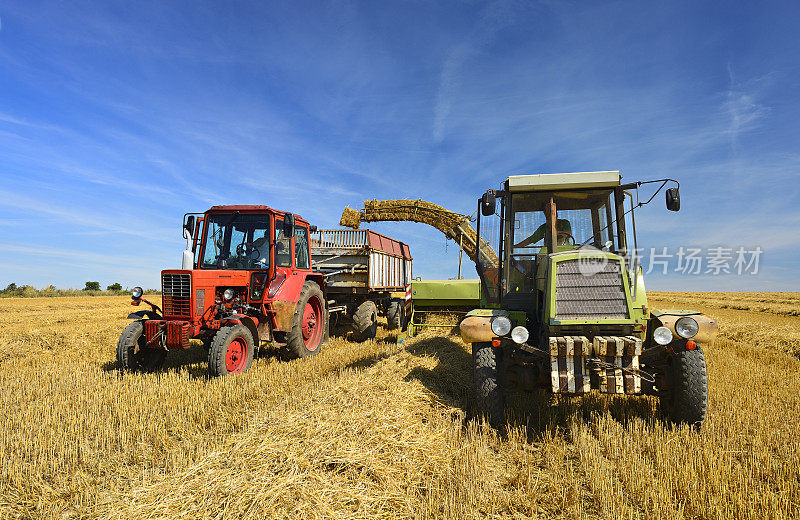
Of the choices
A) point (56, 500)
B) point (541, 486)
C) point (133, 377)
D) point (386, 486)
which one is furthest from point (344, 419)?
point (133, 377)

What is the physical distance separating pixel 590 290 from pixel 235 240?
533 cm

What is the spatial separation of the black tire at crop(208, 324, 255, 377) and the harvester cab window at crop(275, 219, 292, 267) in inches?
50.8

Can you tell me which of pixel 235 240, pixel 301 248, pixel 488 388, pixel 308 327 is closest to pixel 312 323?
pixel 308 327

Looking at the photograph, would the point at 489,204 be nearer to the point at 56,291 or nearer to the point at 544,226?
the point at 544,226

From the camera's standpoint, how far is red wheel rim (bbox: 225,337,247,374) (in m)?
5.70

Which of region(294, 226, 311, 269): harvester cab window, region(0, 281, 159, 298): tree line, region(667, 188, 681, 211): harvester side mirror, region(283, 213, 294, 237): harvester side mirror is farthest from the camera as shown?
region(0, 281, 159, 298): tree line

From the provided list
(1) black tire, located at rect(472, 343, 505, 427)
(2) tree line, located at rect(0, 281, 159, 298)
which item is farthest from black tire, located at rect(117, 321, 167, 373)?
(2) tree line, located at rect(0, 281, 159, 298)

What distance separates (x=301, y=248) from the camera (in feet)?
25.5

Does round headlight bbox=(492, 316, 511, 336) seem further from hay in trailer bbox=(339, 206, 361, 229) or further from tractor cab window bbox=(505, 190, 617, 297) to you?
hay in trailer bbox=(339, 206, 361, 229)

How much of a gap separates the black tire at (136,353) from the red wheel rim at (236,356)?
1.36 meters

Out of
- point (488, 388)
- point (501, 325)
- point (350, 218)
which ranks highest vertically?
point (350, 218)

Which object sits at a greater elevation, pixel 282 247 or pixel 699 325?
pixel 282 247

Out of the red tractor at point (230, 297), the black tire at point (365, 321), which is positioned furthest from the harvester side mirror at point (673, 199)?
the black tire at point (365, 321)

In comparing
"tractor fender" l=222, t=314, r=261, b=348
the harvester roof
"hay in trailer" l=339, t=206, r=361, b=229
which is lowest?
"tractor fender" l=222, t=314, r=261, b=348
